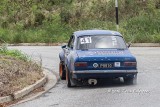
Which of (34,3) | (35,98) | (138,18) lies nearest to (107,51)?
(35,98)

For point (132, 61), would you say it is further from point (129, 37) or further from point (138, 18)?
point (138, 18)

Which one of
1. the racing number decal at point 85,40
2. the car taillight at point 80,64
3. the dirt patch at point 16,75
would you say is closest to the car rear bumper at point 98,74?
the car taillight at point 80,64

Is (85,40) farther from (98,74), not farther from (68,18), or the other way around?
(68,18)

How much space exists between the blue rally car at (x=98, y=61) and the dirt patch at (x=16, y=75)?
121cm

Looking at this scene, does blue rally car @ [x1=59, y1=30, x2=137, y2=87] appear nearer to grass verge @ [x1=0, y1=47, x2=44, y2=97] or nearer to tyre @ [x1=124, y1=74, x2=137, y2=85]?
tyre @ [x1=124, y1=74, x2=137, y2=85]

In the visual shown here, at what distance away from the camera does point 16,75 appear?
15.6 metres

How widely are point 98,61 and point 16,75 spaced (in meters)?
2.53

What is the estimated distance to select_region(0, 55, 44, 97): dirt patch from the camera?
13.9 m

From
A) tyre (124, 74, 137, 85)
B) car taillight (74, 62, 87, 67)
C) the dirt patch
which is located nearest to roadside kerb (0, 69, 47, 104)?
the dirt patch

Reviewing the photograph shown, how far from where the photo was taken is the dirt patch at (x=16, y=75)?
1391 cm

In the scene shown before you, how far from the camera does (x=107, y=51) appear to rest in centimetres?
1538

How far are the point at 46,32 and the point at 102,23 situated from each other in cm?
383

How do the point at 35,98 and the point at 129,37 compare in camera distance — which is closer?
the point at 35,98

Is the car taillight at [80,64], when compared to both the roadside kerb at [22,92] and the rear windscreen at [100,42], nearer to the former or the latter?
the rear windscreen at [100,42]
